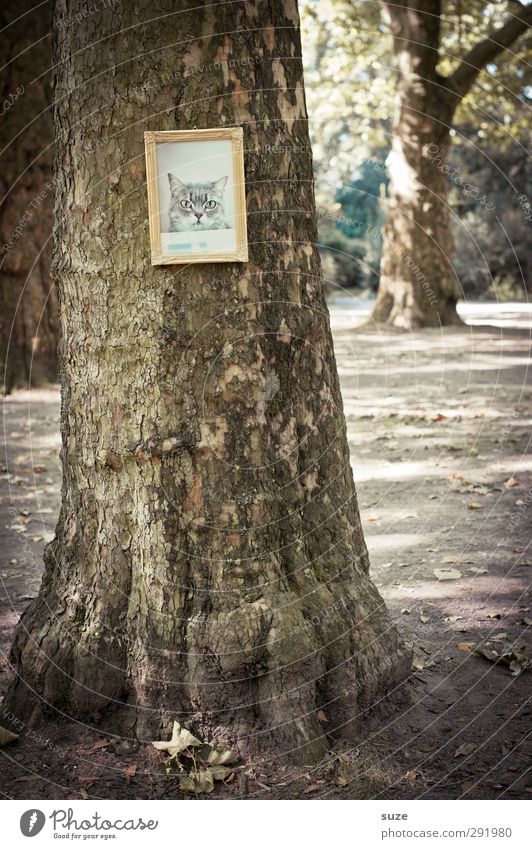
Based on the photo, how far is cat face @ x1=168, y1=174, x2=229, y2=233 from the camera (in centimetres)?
260

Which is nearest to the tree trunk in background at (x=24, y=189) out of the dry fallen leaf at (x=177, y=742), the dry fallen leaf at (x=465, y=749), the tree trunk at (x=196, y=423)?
the tree trunk at (x=196, y=423)

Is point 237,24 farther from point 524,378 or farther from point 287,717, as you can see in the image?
point 524,378

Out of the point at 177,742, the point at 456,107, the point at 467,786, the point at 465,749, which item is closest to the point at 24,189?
the point at 177,742

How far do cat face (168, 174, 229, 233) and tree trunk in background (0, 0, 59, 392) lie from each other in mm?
6389

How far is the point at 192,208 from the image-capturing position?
2.61 metres

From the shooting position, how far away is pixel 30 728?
2908 mm

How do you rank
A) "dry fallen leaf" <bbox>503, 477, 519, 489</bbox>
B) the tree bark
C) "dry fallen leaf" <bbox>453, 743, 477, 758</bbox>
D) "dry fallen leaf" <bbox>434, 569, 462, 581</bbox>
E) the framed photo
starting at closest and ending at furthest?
the framed photo, "dry fallen leaf" <bbox>453, 743, 477, 758</bbox>, "dry fallen leaf" <bbox>434, 569, 462, 581</bbox>, "dry fallen leaf" <bbox>503, 477, 519, 489</bbox>, the tree bark

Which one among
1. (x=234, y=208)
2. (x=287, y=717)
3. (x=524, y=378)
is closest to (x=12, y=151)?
(x=524, y=378)

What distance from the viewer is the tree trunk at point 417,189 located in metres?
13.5

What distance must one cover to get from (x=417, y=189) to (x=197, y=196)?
12.2 metres

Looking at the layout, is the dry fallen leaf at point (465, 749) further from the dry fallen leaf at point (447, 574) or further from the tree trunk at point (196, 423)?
the dry fallen leaf at point (447, 574)

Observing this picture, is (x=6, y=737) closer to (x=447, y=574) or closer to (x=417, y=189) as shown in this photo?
(x=447, y=574)

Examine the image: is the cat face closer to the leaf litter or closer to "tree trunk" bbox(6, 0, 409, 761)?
"tree trunk" bbox(6, 0, 409, 761)

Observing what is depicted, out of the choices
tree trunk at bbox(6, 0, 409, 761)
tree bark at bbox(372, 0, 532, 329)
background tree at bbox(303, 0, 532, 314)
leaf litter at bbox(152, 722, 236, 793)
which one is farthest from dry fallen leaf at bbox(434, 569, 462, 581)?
tree bark at bbox(372, 0, 532, 329)
